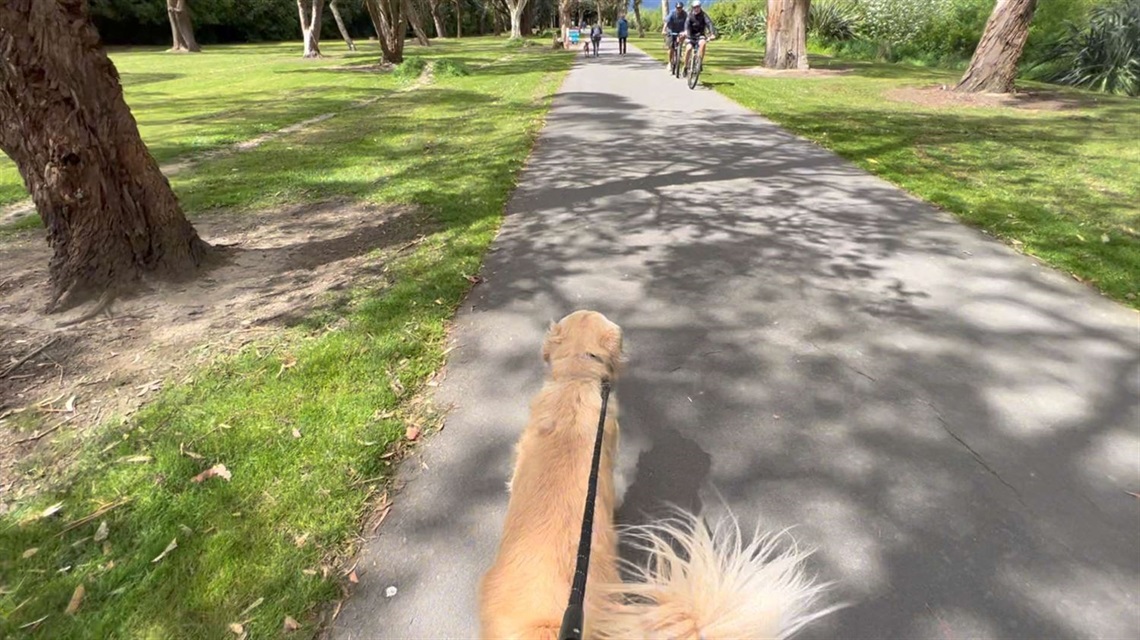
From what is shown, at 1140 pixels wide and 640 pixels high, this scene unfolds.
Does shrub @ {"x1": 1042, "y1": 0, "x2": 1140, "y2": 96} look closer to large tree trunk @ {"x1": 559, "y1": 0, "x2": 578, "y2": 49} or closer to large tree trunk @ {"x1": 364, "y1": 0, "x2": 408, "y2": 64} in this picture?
large tree trunk @ {"x1": 364, "y1": 0, "x2": 408, "y2": 64}

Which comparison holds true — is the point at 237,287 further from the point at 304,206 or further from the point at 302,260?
the point at 304,206

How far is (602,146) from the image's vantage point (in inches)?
357

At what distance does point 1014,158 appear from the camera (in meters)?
8.01

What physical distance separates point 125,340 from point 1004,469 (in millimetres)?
4947

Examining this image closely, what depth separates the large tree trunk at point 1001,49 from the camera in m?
12.0

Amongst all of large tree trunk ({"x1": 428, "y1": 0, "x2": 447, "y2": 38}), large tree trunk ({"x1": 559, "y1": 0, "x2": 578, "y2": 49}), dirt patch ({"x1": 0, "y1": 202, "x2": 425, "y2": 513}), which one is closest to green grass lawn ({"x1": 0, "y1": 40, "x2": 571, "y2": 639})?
dirt patch ({"x1": 0, "y1": 202, "x2": 425, "y2": 513})

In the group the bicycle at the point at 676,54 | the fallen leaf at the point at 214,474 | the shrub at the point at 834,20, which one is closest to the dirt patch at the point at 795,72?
the bicycle at the point at 676,54

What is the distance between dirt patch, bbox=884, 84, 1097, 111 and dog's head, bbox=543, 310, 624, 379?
530 inches

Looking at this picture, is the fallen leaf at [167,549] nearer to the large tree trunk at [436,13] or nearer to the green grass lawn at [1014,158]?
the green grass lawn at [1014,158]

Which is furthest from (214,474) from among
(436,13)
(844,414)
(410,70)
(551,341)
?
(436,13)

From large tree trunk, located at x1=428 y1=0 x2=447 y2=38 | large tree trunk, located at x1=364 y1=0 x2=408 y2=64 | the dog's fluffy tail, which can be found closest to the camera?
the dog's fluffy tail

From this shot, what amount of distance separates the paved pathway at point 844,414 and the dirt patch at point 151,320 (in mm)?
1298

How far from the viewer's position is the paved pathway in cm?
208

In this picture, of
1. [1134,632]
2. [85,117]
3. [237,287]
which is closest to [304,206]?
[237,287]
